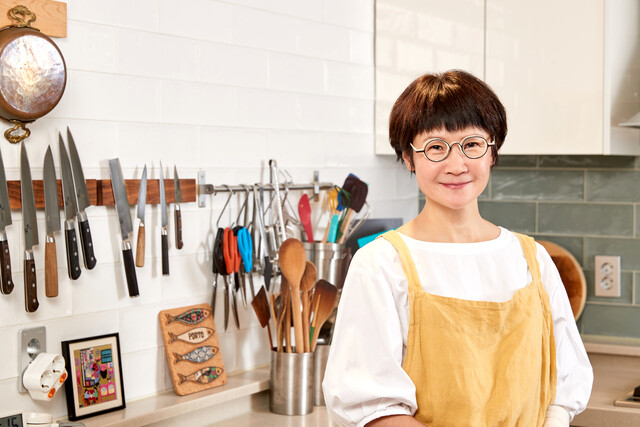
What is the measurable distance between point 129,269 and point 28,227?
0.27 m

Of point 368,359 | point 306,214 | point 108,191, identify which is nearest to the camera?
point 368,359

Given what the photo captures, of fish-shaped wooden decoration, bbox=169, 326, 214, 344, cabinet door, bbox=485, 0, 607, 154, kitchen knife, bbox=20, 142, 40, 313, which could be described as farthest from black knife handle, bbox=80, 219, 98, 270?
cabinet door, bbox=485, 0, 607, 154

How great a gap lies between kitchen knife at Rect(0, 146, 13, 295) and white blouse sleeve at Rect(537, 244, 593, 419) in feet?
3.43

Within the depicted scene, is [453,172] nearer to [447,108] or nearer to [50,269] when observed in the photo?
[447,108]

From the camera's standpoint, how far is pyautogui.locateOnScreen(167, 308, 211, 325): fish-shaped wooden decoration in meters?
2.00

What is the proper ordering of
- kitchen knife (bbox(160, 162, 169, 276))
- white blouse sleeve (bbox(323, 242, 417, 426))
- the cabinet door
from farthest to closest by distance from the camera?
the cabinet door < kitchen knife (bbox(160, 162, 169, 276)) < white blouse sleeve (bbox(323, 242, 417, 426))

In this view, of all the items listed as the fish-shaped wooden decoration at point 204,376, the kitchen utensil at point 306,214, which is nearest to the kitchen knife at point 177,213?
the fish-shaped wooden decoration at point 204,376

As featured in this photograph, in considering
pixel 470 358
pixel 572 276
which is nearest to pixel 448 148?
pixel 470 358

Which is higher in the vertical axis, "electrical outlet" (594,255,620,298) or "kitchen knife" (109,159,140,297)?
"kitchen knife" (109,159,140,297)

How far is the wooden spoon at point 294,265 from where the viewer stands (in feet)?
6.74

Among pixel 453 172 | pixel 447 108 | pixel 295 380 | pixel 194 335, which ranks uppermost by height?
pixel 447 108

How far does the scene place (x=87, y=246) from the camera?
1.74m

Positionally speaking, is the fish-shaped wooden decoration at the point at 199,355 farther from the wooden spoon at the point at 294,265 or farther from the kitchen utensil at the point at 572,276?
the kitchen utensil at the point at 572,276

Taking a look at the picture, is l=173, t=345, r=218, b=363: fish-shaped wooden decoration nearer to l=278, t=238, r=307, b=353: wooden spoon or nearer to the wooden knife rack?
l=278, t=238, r=307, b=353: wooden spoon
